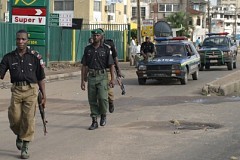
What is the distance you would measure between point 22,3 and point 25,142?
1927 centimetres

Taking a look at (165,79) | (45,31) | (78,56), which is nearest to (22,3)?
(45,31)

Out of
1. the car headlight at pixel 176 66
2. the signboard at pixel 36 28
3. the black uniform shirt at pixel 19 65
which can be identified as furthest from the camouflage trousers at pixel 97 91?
the signboard at pixel 36 28

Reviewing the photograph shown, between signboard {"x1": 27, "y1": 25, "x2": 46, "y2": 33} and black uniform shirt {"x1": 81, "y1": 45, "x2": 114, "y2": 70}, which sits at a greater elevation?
signboard {"x1": 27, "y1": 25, "x2": 46, "y2": 33}

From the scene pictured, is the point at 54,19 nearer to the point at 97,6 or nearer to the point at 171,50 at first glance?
the point at 171,50

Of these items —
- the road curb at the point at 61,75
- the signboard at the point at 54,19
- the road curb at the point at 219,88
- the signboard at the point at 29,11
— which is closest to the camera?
the road curb at the point at 219,88

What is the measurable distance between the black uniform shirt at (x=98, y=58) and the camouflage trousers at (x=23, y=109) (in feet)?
8.66

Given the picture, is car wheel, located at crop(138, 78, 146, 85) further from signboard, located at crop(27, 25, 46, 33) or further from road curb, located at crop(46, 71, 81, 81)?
signboard, located at crop(27, 25, 46, 33)

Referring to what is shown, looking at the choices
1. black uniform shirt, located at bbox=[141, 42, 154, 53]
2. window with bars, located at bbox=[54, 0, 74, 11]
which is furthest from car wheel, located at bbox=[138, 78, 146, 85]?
window with bars, located at bbox=[54, 0, 74, 11]

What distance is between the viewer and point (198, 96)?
16.1 metres

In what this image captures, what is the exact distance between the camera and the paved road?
26.5ft

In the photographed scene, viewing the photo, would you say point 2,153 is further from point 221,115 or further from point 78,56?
point 78,56

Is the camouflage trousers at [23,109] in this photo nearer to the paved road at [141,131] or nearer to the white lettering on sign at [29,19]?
the paved road at [141,131]

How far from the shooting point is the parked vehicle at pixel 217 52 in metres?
28.7

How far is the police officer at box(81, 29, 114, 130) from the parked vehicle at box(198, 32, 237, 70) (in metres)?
19.1
